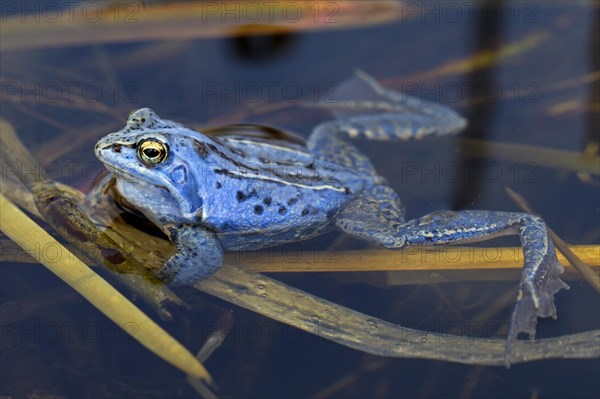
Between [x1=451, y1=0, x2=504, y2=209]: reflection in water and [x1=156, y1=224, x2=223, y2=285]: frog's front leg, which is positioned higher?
[x1=451, y1=0, x2=504, y2=209]: reflection in water

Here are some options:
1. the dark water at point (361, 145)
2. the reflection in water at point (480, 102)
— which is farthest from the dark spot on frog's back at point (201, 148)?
the reflection in water at point (480, 102)

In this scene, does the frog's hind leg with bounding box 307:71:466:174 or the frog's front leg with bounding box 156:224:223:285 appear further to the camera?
the frog's hind leg with bounding box 307:71:466:174

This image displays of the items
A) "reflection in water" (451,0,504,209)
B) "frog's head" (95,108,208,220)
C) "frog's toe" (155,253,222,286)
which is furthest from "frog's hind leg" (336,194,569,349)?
"frog's head" (95,108,208,220)

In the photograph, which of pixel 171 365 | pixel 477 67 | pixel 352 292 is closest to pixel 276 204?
pixel 352 292

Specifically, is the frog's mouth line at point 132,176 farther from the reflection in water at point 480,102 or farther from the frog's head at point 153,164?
the reflection in water at point 480,102

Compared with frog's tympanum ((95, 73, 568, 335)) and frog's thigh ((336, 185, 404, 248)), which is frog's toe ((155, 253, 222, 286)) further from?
frog's thigh ((336, 185, 404, 248))

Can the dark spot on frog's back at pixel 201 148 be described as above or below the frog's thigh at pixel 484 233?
above

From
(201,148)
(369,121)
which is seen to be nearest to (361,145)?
(369,121)
